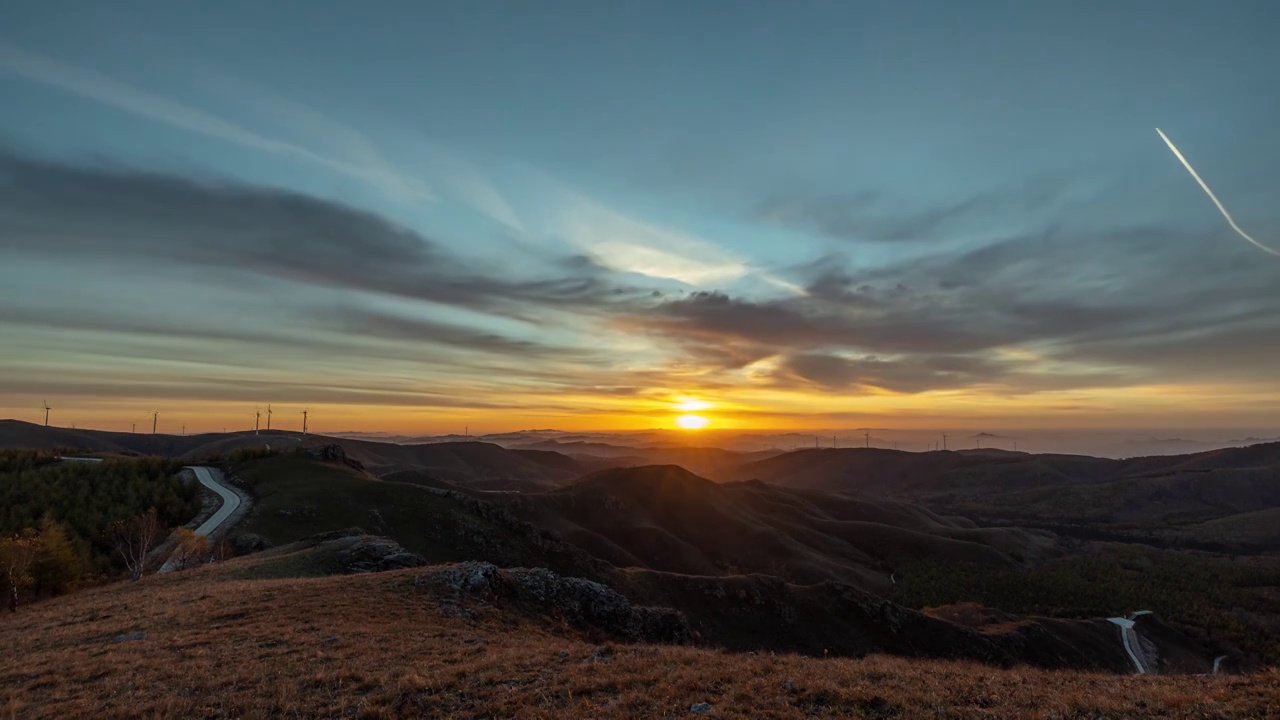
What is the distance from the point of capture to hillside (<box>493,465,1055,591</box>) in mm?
107062

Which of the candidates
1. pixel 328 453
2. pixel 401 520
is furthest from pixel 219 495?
pixel 328 453

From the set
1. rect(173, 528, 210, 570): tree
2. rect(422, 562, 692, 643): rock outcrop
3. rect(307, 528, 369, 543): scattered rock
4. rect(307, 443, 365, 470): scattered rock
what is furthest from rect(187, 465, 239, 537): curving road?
rect(422, 562, 692, 643): rock outcrop

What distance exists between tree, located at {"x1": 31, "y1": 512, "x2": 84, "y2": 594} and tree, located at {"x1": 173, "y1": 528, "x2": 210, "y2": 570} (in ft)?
18.6

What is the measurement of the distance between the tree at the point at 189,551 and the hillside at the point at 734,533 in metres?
59.5

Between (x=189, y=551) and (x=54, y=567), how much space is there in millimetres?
7273

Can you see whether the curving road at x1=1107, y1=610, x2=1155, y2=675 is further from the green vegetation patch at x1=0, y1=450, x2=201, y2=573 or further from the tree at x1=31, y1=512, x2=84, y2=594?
the green vegetation patch at x1=0, y1=450, x2=201, y2=573

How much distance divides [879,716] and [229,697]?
53.5 ft

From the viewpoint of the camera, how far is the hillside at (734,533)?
107 m

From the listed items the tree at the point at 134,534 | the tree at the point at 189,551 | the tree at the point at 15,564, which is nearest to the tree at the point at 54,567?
the tree at the point at 15,564

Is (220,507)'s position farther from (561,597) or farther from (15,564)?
(561,597)

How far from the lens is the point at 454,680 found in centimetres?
1595

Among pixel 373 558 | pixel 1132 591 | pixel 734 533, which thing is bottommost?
pixel 1132 591

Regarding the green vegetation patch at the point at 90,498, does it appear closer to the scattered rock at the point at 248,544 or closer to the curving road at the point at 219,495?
the curving road at the point at 219,495

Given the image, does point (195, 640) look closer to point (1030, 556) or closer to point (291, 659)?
point (291, 659)
